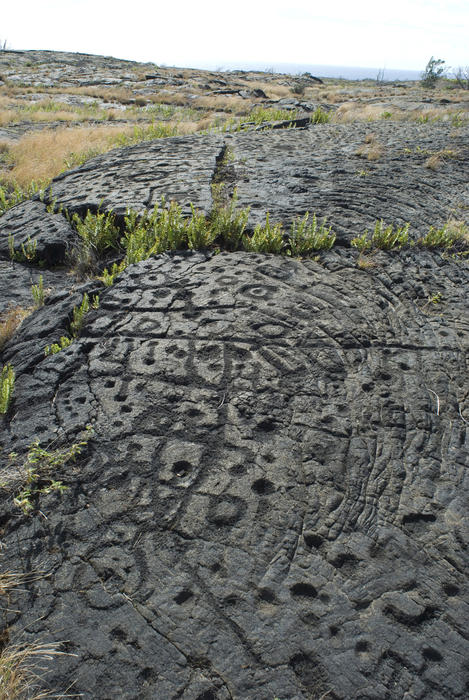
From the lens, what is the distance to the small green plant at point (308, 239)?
3.50 metres

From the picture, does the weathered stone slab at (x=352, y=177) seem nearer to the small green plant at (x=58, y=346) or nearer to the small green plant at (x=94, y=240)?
the small green plant at (x=94, y=240)

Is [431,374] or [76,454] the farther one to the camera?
[431,374]

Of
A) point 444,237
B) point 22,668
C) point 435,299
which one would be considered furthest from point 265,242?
point 22,668

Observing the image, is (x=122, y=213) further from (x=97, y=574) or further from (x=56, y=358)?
(x=97, y=574)

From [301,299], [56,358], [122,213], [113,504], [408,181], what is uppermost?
[408,181]

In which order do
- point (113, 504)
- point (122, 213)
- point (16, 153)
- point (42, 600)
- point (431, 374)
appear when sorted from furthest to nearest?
point (16, 153) → point (122, 213) → point (431, 374) → point (113, 504) → point (42, 600)

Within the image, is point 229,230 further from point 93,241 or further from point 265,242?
point 93,241

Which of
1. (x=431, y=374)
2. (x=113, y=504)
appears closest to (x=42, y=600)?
(x=113, y=504)

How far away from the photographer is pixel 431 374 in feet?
8.14

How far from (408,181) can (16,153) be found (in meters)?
5.23

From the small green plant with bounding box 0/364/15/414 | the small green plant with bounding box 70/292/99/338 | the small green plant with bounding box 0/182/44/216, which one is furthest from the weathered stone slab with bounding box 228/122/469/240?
the small green plant with bounding box 0/364/15/414

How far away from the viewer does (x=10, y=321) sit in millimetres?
2865

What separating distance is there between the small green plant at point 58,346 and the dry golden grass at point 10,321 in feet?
1.14

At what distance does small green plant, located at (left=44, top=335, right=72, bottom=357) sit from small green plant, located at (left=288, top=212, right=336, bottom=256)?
64.0 inches
